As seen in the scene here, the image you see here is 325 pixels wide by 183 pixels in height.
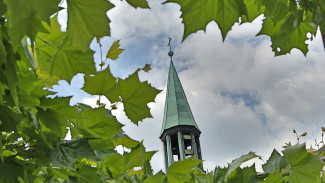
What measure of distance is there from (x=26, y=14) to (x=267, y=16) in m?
0.57

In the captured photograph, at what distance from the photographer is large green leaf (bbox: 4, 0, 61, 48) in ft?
0.88

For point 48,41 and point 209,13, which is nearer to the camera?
point 209,13

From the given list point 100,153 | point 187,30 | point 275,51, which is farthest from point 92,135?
point 275,51

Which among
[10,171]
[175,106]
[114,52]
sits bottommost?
[10,171]

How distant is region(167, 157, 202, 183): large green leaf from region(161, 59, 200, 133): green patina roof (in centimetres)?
1730

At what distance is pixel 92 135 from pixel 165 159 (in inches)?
702

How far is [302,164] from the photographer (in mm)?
793

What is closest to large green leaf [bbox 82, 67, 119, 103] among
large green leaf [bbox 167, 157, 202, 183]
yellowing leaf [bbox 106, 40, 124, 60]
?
large green leaf [bbox 167, 157, 202, 183]

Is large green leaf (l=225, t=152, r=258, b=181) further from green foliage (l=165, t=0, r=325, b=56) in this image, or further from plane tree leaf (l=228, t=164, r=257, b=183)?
green foliage (l=165, t=0, r=325, b=56)

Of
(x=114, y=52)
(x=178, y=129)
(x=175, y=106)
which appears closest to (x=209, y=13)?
(x=114, y=52)

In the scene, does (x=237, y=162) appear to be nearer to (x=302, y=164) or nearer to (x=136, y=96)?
(x=302, y=164)

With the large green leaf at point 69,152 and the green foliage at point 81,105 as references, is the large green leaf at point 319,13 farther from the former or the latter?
the large green leaf at point 69,152

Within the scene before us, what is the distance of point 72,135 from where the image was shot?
0.74 metres

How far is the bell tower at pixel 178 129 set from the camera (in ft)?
58.3
